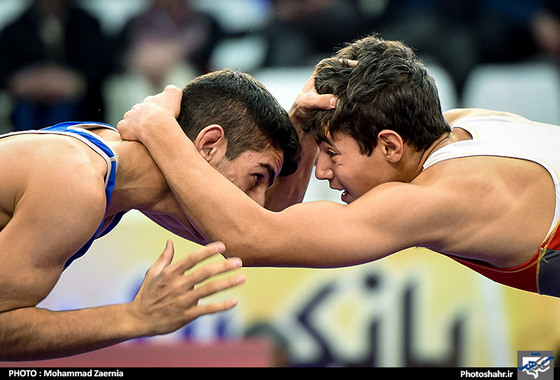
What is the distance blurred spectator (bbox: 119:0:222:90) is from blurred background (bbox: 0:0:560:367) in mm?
12

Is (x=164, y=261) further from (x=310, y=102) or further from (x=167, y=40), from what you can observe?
(x=167, y=40)

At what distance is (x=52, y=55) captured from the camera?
5.81 metres

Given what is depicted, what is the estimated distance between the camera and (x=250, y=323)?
4723 mm

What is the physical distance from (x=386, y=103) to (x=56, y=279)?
1.40 meters

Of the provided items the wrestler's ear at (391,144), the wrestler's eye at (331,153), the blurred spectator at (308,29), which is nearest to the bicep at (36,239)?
the wrestler's eye at (331,153)

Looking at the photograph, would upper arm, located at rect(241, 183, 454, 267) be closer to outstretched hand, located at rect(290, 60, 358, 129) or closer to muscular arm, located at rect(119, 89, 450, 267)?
muscular arm, located at rect(119, 89, 450, 267)

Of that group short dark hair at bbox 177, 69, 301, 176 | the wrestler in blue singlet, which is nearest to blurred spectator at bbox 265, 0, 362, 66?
short dark hair at bbox 177, 69, 301, 176

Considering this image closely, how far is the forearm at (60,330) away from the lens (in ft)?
7.85

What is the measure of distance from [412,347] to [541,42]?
270 centimetres

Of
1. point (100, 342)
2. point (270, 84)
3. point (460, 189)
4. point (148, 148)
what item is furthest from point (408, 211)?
point (270, 84)

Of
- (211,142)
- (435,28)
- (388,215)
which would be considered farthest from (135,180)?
(435,28)

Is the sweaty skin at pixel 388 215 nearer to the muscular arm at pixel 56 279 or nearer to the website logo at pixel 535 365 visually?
the muscular arm at pixel 56 279

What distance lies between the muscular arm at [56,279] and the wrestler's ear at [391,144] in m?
0.81

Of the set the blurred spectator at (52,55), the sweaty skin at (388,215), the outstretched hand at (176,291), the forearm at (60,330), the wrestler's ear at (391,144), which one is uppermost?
the blurred spectator at (52,55)
